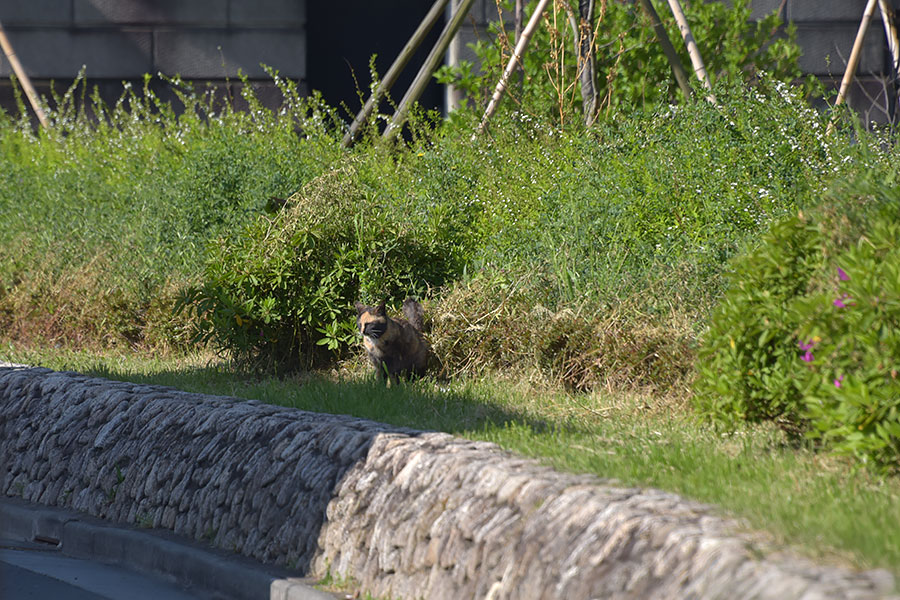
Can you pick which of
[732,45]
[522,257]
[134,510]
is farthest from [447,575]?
[732,45]

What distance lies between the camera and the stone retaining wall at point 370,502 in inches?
175

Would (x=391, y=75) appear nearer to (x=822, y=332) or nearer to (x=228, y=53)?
(x=228, y=53)

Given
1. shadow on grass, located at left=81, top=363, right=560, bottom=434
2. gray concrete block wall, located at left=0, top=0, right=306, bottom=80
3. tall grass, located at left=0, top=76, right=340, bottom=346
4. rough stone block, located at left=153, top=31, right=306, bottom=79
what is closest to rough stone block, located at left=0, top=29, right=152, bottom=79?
gray concrete block wall, located at left=0, top=0, right=306, bottom=80

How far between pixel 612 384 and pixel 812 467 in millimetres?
2776

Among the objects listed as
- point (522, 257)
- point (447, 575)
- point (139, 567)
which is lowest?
point (139, 567)

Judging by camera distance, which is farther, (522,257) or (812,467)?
(522,257)

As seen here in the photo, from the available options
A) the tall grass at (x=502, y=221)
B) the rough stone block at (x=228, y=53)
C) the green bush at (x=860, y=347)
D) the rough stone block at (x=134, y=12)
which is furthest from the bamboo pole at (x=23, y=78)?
the green bush at (x=860, y=347)

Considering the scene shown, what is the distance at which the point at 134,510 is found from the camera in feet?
25.7

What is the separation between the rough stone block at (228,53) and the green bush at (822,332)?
15.0 metres

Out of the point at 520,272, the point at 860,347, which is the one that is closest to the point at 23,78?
the point at 520,272

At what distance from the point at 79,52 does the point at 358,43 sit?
16.2 feet

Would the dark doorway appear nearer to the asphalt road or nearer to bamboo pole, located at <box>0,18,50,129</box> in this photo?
bamboo pole, located at <box>0,18,50,129</box>

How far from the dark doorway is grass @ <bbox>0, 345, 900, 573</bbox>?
11085 millimetres

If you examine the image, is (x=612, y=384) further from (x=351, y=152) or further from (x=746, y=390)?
(x=351, y=152)
